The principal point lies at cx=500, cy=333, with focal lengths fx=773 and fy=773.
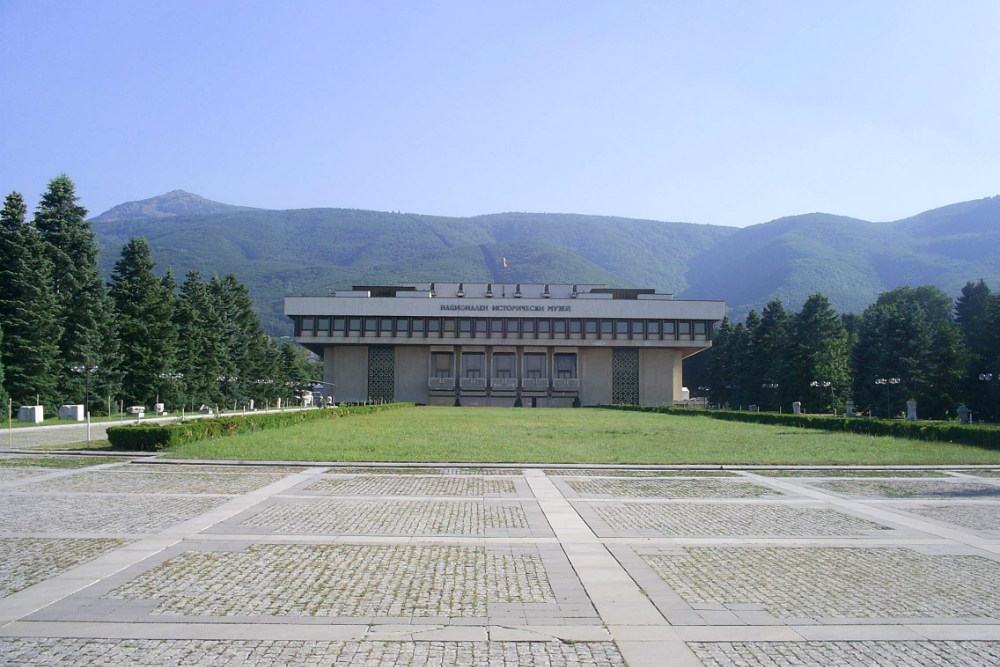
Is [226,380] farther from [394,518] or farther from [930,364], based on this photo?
[394,518]

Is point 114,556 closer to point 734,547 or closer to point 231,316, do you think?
point 734,547

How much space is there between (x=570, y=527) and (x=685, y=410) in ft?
167

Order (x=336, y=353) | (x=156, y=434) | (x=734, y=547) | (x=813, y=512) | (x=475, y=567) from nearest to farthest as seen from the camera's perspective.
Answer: (x=475, y=567), (x=734, y=547), (x=813, y=512), (x=156, y=434), (x=336, y=353)

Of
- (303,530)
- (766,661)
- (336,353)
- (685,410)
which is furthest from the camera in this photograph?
(336,353)

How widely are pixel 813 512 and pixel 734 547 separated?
3764 mm

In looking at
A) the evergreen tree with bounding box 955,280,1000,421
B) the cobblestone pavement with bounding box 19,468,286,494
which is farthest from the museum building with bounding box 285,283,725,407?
the cobblestone pavement with bounding box 19,468,286,494

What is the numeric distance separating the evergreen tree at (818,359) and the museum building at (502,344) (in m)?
A: 13.8

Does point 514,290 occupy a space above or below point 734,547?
above

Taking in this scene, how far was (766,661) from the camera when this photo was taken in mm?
5543

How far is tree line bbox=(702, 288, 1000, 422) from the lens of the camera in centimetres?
5612

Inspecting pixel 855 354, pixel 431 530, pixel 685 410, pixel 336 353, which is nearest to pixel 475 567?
pixel 431 530

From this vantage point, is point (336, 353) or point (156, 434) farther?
point (336, 353)

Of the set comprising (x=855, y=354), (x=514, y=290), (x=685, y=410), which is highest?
(x=514, y=290)

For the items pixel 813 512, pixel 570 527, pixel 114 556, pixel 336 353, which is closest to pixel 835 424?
pixel 813 512
